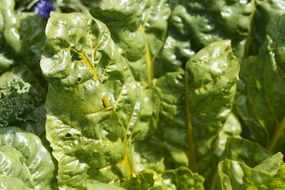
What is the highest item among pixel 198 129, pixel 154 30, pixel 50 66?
pixel 50 66

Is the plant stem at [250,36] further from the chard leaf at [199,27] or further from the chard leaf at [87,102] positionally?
the chard leaf at [87,102]

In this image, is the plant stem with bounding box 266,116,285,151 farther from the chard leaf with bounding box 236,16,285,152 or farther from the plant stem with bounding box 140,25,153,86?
the plant stem with bounding box 140,25,153,86

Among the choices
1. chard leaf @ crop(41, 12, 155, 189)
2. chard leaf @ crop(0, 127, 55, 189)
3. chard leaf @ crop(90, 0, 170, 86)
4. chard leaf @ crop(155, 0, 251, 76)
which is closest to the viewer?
chard leaf @ crop(41, 12, 155, 189)

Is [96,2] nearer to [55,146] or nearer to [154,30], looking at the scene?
[154,30]

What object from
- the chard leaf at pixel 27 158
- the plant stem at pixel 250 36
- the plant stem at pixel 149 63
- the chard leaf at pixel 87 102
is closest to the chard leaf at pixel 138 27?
the plant stem at pixel 149 63

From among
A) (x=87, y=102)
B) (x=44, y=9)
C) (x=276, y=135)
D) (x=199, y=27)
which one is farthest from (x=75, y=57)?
(x=276, y=135)

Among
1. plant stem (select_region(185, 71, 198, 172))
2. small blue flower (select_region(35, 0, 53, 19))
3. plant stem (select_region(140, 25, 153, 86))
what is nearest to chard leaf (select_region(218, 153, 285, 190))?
plant stem (select_region(185, 71, 198, 172))

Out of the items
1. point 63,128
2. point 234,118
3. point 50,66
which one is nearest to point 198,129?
point 234,118
